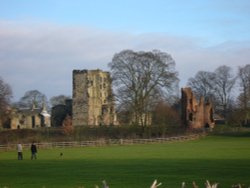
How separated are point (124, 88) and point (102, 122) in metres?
22.6

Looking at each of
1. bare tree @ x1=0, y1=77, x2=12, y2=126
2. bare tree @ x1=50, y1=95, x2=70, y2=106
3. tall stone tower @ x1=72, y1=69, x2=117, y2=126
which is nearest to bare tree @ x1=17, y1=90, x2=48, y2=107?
bare tree @ x1=50, y1=95, x2=70, y2=106

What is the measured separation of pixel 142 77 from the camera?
212ft

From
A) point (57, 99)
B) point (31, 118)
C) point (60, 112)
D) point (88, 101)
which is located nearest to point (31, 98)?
point (57, 99)

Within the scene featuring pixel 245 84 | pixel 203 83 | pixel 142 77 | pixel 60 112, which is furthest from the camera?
pixel 203 83

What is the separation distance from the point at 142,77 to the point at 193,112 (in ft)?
53.5

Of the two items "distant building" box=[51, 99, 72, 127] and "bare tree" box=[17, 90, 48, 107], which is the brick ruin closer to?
"distant building" box=[51, 99, 72, 127]

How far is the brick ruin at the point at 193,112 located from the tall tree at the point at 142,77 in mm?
12559

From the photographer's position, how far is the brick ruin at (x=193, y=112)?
77.0m

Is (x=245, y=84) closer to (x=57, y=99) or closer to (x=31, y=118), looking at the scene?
(x=31, y=118)

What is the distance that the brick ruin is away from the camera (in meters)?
77.0

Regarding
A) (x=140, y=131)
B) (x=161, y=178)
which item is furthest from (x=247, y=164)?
(x=140, y=131)

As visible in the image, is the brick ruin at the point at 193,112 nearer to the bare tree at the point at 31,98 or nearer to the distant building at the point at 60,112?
the distant building at the point at 60,112

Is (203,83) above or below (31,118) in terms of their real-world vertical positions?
above

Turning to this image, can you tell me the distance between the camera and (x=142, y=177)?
63.1 feet
